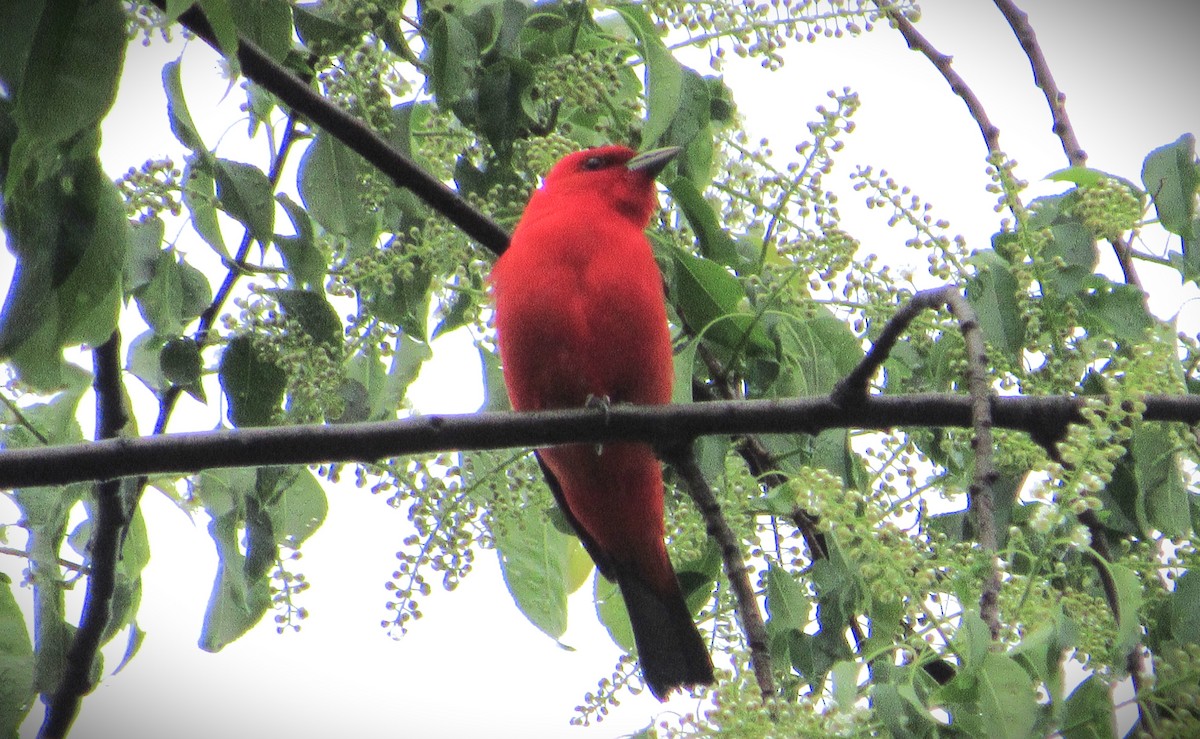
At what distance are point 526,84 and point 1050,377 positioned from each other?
1.37 meters

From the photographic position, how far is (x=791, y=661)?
274cm

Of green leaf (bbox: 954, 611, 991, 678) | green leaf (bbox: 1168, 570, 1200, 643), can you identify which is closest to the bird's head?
green leaf (bbox: 1168, 570, 1200, 643)

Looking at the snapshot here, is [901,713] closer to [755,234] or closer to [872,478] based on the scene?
[872,478]

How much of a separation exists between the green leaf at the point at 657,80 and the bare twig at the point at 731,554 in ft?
2.24

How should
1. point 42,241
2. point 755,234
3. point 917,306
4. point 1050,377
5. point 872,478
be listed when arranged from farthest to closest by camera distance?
point 755,234
point 872,478
point 1050,377
point 917,306
point 42,241

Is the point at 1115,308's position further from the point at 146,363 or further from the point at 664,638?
the point at 146,363

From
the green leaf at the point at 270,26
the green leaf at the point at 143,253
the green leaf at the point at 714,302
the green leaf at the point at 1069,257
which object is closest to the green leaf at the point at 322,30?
the green leaf at the point at 270,26

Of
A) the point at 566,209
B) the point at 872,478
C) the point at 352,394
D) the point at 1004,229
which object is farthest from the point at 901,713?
the point at 566,209

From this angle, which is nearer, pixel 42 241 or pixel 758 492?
pixel 42 241

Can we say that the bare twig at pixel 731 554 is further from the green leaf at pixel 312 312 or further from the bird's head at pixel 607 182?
the bird's head at pixel 607 182

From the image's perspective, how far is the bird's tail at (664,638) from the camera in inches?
119

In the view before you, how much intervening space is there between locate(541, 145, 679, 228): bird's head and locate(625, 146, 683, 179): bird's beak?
5 centimetres

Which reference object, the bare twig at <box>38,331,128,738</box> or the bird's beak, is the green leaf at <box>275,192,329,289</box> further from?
the bird's beak

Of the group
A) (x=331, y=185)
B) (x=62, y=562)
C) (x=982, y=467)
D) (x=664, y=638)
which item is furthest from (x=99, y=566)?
(x=982, y=467)
